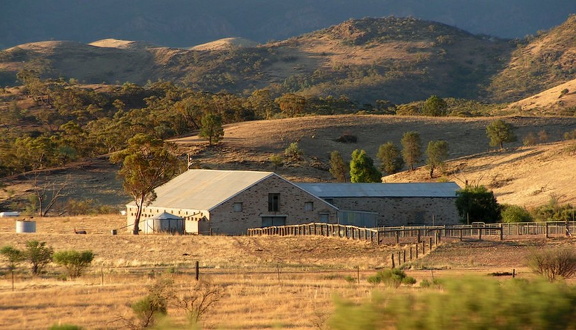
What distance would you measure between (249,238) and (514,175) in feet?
121

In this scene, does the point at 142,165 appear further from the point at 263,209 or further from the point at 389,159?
the point at 389,159

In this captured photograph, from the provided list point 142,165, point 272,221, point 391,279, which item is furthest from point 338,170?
point 391,279

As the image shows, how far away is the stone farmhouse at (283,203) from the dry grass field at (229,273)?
380 cm

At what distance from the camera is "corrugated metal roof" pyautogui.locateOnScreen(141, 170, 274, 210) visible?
53597 mm

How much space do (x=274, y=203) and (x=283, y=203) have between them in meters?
0.51

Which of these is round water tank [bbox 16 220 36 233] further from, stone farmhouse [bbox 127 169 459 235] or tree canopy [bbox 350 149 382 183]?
tree canopy [bbox 350 149 382 183]

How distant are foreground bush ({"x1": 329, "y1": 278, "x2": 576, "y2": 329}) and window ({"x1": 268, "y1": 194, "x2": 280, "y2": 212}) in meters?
43.7

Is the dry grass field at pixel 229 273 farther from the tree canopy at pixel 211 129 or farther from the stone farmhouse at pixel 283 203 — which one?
the tree canopy at pixel 211 129

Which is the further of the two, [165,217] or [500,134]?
[500,134]

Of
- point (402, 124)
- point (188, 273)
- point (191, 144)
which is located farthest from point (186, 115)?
point (188, 273)

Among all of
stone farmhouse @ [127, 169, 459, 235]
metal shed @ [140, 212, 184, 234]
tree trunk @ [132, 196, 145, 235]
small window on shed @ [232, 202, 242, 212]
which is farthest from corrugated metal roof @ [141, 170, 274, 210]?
tree trunk @ [132, 196, 145, 235]

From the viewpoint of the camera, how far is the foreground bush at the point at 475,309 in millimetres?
9883

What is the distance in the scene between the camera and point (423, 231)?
4678cm

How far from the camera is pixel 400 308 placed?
1026 cm
